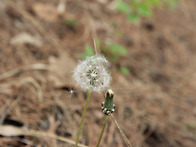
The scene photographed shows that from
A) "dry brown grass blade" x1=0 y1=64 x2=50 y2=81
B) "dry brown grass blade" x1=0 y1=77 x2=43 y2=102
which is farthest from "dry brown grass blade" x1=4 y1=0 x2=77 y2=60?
"dry brown grass blade" x1=0 y1=77 x2=43 y2=102

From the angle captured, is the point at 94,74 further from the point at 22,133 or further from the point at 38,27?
the point at 38,27

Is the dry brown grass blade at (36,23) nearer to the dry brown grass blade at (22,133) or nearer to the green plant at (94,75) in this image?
the dry brown grass blade at (22,133)

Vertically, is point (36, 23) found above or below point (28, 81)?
above

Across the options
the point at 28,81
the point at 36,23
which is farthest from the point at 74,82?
the point at 36,23

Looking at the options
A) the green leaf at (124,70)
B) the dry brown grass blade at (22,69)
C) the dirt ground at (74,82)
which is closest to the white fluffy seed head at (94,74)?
the dirt ground at (74,82)

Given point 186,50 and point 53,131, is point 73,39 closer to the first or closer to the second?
point 53,131

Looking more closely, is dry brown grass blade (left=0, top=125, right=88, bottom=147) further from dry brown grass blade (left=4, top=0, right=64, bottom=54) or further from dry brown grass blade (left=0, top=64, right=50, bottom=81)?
dry brown grass blade (left=4, top=0, right=64, bottom=54)

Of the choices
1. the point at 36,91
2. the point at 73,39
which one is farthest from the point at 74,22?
the point at 36,91
